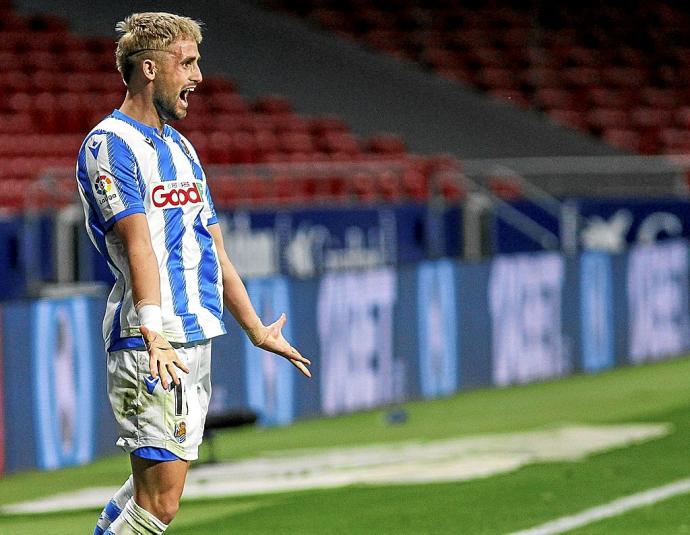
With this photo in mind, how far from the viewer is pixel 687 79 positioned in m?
26.2

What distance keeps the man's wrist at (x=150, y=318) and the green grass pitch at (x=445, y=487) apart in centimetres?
309

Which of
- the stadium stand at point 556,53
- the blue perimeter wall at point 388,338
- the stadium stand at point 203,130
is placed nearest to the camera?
the blue perimeter wall at point 388,338

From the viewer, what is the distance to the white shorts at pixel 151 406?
16.3 ft

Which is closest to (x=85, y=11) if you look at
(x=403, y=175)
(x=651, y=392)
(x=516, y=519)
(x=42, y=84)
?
(x=42, y=84)

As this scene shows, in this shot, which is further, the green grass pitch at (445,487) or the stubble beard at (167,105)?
the green grass pitch at (445,487)

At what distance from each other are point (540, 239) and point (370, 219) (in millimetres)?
2745

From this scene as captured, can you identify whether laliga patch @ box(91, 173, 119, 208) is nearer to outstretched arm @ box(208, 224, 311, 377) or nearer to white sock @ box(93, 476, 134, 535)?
outstretched arm @ box(208, 224, 311, 377)

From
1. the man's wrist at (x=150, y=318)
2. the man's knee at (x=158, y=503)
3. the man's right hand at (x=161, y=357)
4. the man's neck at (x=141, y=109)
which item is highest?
the man's neck at (x=141, y=109)

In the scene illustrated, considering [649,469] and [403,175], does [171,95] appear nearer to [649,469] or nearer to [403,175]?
[649,469]

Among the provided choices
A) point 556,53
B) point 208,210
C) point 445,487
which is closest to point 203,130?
point 556,53

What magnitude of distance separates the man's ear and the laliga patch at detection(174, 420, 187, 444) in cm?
100

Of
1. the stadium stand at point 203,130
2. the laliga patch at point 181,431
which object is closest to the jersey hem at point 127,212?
the laliga patch at point 181,431

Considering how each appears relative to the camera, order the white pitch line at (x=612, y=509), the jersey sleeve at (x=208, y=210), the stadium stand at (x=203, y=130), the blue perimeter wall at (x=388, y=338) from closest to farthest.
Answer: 1. the jersey sleeve at (x=208, y=210)
2. the white pitch line at (x=612, y=509)
3. the blue perimeter wall at (x=388, y=338)
4. the stadium stand at (x=203, y=130)

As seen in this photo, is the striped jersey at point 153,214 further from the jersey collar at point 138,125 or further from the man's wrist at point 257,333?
the man's wrist at point 257,333
